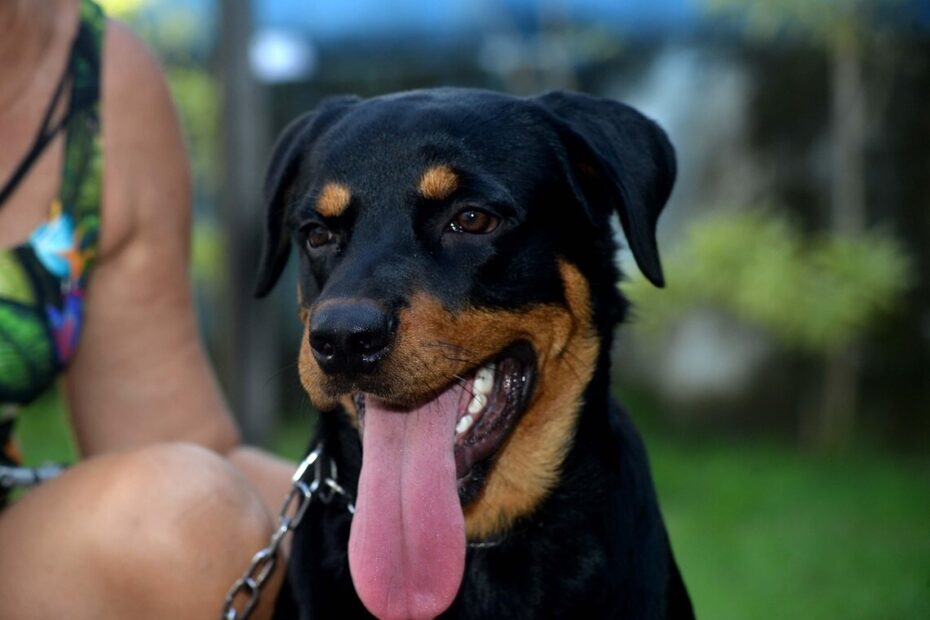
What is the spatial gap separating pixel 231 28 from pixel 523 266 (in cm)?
400

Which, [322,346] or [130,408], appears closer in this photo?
[322,346]

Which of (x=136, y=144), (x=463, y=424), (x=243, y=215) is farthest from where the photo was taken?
(x=243, y=215)

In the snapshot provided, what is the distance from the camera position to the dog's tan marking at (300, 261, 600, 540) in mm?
2395

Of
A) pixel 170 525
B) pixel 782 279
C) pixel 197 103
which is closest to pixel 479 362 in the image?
pixel 170 525

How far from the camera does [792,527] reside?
5.20 m

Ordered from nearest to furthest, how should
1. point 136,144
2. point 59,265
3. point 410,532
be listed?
point 410,532 → point 59,265 → point 136,144

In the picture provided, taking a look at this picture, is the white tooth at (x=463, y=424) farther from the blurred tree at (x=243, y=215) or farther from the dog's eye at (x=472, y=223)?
the blurred tree at (x=243, y=215)

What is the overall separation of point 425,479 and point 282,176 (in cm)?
85

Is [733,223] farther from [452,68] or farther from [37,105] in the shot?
[37,105]

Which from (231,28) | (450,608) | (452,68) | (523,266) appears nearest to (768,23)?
(452,68)

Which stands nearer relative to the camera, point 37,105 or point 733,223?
point 37,105

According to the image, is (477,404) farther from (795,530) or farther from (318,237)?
(795,530)

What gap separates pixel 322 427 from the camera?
2.72 m

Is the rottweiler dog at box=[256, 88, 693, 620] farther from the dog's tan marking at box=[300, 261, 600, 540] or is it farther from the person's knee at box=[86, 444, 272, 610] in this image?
the person's knee at box=[86, 444, 272, 610]
